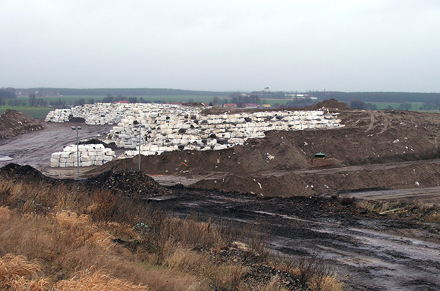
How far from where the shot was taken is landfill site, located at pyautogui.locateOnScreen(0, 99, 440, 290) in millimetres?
11070

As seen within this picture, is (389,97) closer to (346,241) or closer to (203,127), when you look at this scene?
(203,127)

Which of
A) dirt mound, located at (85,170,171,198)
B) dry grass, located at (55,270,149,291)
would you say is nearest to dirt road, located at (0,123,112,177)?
dirt mound, located at (85,170,171,198)

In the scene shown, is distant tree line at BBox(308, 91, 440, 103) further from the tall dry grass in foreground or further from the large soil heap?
the tall dry grass in foreground

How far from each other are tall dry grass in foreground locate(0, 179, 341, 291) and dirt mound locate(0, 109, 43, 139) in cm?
3866

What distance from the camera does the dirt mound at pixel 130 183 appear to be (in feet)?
58.4

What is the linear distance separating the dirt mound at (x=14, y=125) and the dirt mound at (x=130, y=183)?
3151 centimetres

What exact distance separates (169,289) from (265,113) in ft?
95.3

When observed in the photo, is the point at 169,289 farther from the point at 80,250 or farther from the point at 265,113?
the point at 265,113

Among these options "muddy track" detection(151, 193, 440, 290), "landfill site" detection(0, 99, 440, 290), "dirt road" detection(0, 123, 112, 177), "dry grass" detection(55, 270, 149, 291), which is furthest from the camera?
"dirt road" detection(0, 123, 112, 177)

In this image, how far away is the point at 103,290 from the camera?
504 cm

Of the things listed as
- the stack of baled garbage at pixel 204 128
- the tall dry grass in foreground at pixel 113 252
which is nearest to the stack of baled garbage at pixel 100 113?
the stack of baled garbage at pixel 204 128

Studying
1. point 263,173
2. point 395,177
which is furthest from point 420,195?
point 263,173

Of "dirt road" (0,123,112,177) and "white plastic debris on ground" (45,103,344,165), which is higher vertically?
"white plastic debris on ground" (45,103,344,165)

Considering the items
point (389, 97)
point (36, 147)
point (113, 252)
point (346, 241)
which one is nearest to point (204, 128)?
point (36, 147)
